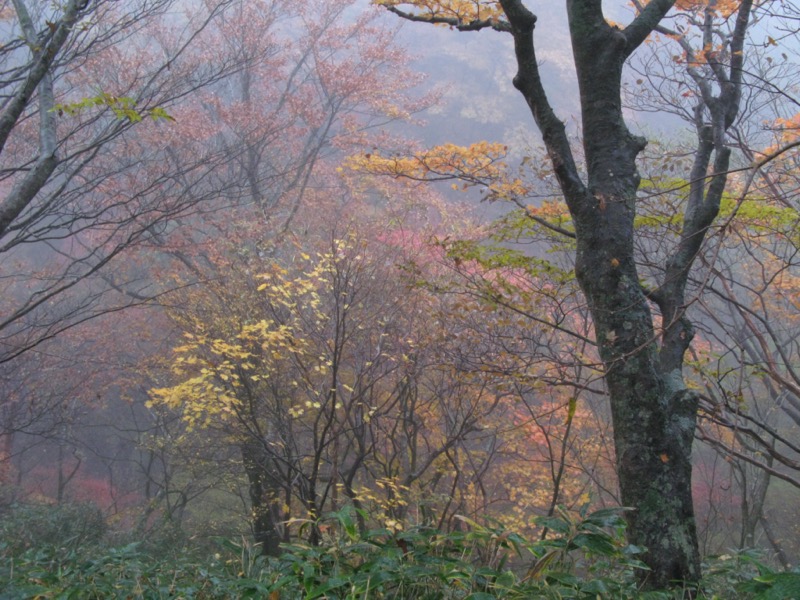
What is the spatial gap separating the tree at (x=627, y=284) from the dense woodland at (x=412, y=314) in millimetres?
13

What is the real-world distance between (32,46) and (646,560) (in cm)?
365

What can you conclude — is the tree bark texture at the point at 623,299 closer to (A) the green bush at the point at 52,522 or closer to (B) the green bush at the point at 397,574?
(B) the green bush at the point at 397,574

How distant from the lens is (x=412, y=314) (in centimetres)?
687

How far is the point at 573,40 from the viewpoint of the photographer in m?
3.08

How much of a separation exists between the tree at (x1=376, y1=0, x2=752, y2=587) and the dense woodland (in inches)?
0.5

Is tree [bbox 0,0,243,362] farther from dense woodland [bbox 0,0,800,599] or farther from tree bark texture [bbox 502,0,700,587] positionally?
tree bark texture [bbox 502,0,700,587]

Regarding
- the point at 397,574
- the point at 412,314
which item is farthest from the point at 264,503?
the point at 397,574

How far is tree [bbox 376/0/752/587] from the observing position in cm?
250

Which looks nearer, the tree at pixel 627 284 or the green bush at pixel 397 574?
the green bush at pixel 397 574

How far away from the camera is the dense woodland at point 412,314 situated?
1.98 m

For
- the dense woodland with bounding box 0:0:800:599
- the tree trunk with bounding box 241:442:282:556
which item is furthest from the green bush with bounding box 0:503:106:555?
the tree trunk with bounding box 241:442:282:556

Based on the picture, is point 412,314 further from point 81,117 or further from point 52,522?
point 52,522

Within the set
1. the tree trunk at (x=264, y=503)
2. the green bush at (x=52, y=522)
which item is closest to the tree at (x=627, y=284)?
the tree trunk at (x=264, y=503)

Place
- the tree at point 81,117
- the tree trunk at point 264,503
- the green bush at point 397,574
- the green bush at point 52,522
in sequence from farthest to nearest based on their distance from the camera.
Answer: the tree trunk at point 264,503 < the green bush at point 52,522 < the tree at point 81,117 < the green bush at point 397,574
